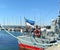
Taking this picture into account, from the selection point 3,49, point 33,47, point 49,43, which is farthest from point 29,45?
point 3,49

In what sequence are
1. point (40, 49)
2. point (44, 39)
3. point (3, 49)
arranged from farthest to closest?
1. point (3, 49)
2. point (44, 39)
3. point (40, 49)

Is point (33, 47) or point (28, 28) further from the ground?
point (28, 28)

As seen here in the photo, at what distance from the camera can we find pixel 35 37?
157 ft

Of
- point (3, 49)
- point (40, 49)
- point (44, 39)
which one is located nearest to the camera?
point (40, 49)

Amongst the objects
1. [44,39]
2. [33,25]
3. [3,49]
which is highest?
[33,25]

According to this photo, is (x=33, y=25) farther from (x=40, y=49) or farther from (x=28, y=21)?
(x=40, y=49)

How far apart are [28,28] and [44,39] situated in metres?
4.56

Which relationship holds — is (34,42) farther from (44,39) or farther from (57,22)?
(57,22)

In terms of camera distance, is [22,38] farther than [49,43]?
Yes

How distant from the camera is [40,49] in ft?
143

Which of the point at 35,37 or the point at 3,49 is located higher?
the point at 35,37

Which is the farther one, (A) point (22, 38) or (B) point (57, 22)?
(B) point (57, 22)

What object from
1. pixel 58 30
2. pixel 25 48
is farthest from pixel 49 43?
pixel 58 30

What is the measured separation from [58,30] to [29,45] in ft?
50.6
